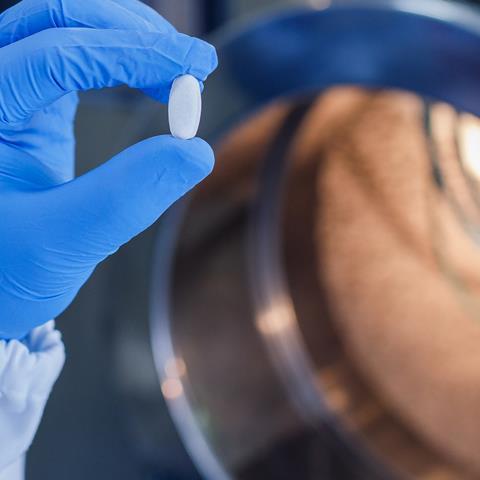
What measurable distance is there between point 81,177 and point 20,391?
138 millimetres

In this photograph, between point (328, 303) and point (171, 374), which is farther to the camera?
point (328, 303)

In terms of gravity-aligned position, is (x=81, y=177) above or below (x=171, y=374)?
above

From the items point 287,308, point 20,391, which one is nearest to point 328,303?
point 287,308

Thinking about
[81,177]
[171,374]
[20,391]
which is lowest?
[171,374]

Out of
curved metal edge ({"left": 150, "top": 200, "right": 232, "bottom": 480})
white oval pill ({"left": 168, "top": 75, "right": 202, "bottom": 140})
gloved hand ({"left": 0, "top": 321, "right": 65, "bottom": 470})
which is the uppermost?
white oval pill ({"left": 168, "top": 75, "right": 202, "bottom": 140})

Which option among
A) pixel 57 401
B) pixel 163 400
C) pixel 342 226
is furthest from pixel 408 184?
pixel 57 401

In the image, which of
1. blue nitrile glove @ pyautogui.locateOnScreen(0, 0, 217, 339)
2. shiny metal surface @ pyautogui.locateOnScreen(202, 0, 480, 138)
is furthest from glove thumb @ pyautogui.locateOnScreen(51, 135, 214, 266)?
shiny metal surface @ pyautogui.locateOnScreen(202, 0, 480, 138)

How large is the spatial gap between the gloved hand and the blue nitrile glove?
2 centimetres

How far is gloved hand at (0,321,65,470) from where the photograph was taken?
49 centimetres

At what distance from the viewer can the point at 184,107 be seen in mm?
434

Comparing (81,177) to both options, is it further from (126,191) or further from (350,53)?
(350,53)

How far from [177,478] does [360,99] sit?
0.52 metres

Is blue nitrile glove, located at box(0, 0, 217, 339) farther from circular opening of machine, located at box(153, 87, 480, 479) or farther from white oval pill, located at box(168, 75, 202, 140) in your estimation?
circular opening of machine, located at box(153, 87, 480, 479)

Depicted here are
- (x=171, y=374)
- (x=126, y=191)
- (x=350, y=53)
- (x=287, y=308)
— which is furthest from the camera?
(x=287, y=308)
